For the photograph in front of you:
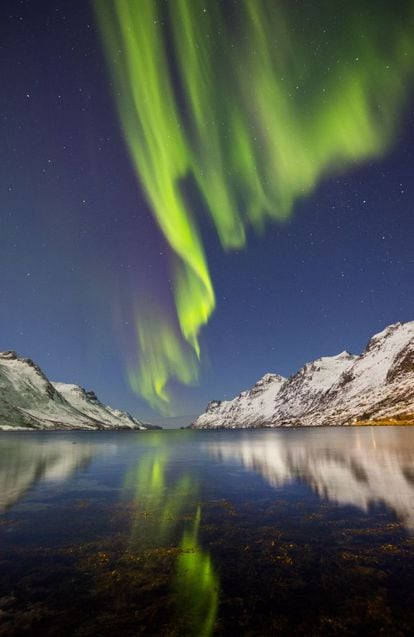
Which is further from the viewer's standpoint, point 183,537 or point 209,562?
point 183,537

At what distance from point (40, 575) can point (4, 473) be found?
30228 mm

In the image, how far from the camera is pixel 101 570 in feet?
40.2

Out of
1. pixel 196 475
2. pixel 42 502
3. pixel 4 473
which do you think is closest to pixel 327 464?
pixel 196 475

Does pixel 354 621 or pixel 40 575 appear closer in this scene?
pixel 354 621

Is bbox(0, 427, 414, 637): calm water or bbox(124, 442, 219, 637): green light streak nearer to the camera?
bbox(0, 427, 414, 637): calm water

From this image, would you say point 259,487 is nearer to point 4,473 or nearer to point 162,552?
point 162,552

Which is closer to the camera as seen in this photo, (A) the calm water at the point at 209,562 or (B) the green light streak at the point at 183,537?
(A) the calm water at the point at 209,562

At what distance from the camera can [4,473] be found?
3694 centimetres

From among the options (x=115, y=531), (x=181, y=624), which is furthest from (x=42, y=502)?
(x=181, y=624)

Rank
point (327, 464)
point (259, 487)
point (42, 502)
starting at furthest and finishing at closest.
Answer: point (327, 464) → point (259, 487) → point (42, 502)

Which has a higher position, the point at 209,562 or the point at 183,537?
the point at 183,537

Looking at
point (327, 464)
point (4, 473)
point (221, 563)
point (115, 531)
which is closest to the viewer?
point (221, 563)

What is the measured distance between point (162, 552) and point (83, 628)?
578cm

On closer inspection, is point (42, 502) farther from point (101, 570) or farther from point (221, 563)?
point (221, 563)
